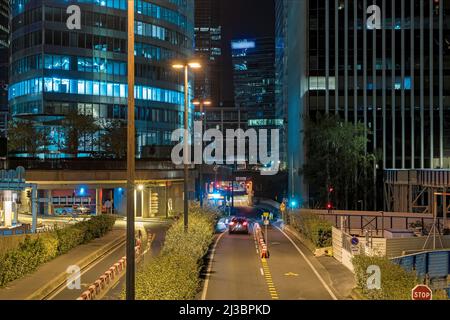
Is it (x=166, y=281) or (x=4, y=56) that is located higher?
(x=4, y=56)

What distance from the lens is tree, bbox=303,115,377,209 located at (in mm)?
69125

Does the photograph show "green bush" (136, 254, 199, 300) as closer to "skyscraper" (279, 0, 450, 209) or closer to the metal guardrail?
the metal guardrail

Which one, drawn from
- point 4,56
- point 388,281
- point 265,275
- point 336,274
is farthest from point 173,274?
point 4,56

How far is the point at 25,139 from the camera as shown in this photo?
74.4 metres

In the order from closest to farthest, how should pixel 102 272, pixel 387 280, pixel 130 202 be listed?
pixel 130 202 → pixel 387 280 → pixel 102 272

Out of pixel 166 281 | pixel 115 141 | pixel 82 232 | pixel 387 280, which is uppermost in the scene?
pixel 115 141

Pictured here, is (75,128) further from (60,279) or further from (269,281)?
(269,281)

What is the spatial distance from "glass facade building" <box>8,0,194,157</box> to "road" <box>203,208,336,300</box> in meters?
48.8

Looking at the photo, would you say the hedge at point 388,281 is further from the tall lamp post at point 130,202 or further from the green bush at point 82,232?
the green bush at point 82,232

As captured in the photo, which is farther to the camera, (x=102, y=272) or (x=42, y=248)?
(x=42, y=248)

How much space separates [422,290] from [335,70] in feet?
238

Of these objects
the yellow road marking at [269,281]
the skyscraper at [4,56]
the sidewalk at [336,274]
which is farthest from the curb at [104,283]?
the skyscraper at [4,56]

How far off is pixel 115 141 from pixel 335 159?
27722 mm

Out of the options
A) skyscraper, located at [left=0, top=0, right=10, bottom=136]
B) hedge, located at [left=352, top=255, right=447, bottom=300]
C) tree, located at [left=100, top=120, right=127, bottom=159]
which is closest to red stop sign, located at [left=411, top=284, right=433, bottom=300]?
hedge, located at [left=352, top=255, right=447, bottom=300]
